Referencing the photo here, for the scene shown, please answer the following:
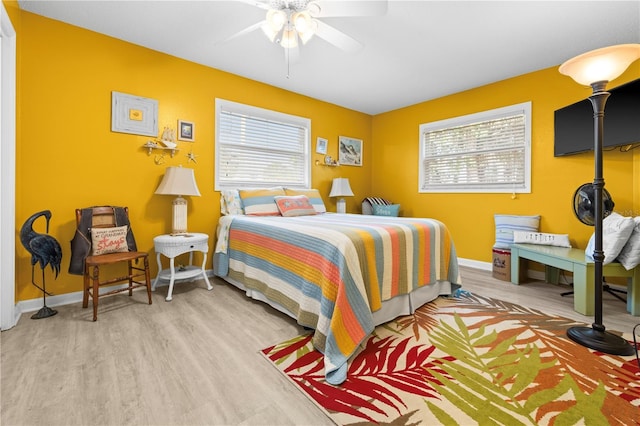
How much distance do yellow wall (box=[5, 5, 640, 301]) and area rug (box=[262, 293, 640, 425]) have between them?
1.92 m

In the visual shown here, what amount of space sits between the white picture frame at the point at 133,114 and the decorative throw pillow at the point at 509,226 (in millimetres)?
4253

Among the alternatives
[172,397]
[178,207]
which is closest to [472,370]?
[172,397]

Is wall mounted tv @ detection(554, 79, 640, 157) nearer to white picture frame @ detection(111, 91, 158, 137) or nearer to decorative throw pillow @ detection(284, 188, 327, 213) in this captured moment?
decorative throw pillow @ detection(284, 188, 327, 213)

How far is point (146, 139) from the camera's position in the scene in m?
2.92

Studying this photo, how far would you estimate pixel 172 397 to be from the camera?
1.34m

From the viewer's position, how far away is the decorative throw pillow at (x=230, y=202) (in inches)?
131

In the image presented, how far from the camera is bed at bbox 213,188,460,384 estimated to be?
1688 mm

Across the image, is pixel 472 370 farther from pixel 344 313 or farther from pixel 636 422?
pixel 344 313

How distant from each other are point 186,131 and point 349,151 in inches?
107

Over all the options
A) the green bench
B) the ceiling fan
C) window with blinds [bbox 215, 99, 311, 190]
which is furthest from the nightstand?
the green bench

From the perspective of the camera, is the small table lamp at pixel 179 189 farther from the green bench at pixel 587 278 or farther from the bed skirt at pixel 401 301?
the green bench at pixel 587 278

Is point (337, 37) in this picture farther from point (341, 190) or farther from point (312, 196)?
Answer: point (341, 190)

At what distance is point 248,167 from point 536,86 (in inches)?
148

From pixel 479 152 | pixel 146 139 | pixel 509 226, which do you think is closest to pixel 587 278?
pixel 509 226
